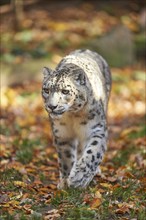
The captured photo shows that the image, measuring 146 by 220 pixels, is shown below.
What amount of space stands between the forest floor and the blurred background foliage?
4 cm

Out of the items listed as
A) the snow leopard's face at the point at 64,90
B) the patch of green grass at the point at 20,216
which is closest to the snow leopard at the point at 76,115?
the snow leopard's face at the point at 64,90

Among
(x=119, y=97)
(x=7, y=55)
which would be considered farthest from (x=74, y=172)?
(x=7, y=55)

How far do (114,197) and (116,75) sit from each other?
10208 mm

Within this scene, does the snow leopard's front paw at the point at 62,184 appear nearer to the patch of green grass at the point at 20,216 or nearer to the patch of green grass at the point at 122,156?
the patch of green grass at the point at 20,216

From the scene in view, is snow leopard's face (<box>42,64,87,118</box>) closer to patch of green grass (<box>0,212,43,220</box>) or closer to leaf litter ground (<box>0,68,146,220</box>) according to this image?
leaf litter ground (<box>0,68,146,220</box>)

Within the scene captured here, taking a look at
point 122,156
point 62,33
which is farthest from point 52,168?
point 62,33

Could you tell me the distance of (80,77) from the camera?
699 cm

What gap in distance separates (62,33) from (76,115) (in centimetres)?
1228

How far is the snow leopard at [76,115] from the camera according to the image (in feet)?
22.1

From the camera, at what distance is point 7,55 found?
1631cm

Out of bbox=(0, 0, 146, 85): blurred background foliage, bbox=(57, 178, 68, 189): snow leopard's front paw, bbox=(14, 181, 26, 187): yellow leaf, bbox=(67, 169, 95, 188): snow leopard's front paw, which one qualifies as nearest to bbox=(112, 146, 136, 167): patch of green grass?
bbox=(57, 178, 68, 189): snow leopard's front paw

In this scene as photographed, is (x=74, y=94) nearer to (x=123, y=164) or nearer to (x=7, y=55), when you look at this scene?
(x=123, y=164)

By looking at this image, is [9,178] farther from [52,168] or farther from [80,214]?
[80,214]

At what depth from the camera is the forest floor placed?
6.33 meters
